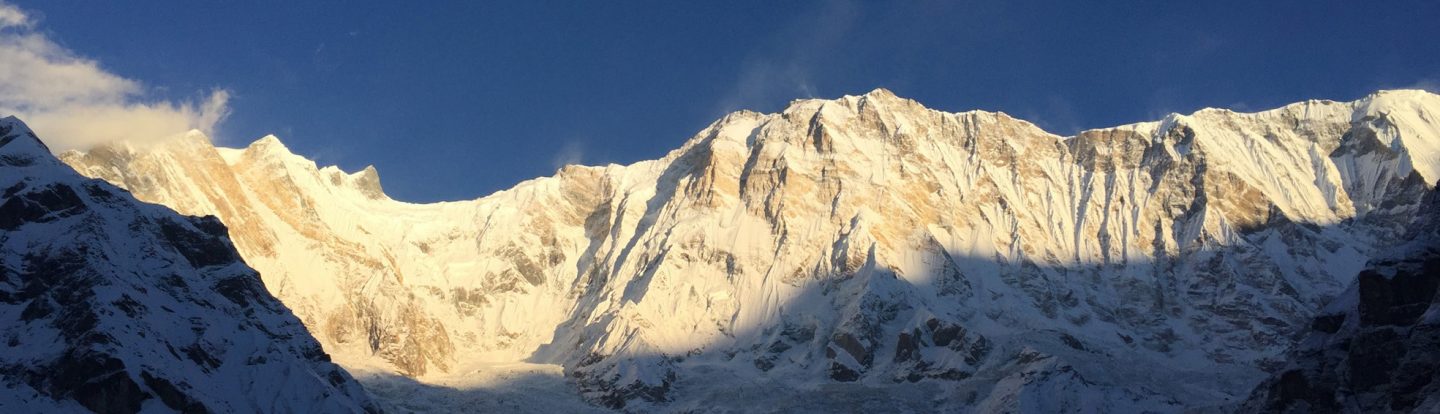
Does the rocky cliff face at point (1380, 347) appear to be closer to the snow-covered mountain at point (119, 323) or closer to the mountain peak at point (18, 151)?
the snow-covered mountain at point (119, 323)

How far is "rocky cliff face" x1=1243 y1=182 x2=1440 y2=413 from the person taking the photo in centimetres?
12394

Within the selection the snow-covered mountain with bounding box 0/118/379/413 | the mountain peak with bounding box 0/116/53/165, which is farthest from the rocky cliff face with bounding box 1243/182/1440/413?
the mountain peak with bounding box 0/116/53/165

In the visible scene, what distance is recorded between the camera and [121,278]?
179500mm

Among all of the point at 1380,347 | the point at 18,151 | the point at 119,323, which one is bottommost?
the point at 1380,347

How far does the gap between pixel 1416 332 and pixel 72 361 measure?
404 ft

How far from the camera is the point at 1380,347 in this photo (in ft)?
422

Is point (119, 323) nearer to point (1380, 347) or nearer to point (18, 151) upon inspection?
point (18, 151)

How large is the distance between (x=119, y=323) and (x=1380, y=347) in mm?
122144

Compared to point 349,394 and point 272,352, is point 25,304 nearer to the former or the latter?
point 272,352

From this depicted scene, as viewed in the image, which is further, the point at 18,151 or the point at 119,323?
the point at 18,151

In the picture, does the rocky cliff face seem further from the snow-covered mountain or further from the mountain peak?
the mountain peak

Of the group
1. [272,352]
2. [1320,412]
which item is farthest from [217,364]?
[1320,412]

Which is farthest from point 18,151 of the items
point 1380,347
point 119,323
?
point 1380,347

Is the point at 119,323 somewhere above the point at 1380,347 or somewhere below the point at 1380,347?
above
